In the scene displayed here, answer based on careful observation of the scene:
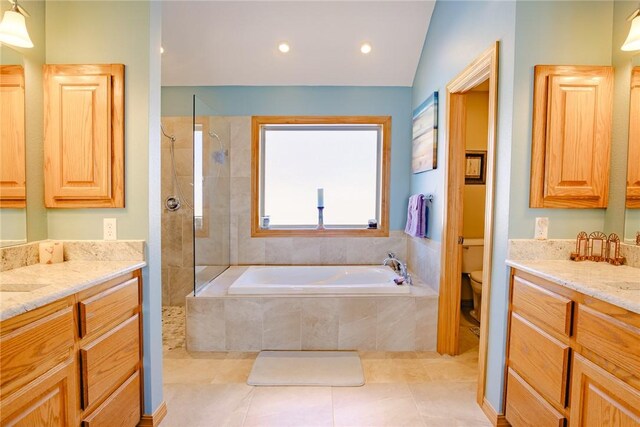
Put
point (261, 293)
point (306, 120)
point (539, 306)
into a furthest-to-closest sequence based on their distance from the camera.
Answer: point (306, 120) → point (261, 293) → point (539, 306)

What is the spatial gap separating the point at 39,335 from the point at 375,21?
318 centimetres

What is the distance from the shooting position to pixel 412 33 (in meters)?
3.02

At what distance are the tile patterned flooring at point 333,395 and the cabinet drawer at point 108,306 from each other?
2.51 ft

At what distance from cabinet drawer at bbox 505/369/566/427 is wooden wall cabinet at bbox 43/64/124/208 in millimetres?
2297

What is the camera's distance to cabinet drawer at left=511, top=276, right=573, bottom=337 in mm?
1360

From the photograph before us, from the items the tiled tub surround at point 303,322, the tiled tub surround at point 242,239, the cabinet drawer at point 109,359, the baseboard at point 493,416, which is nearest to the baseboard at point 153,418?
the cabinet drawer at point 109,359

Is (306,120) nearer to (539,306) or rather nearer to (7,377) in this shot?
(539,306)

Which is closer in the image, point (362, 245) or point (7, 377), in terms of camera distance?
point (7, 377)

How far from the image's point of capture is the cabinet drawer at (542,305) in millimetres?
1360

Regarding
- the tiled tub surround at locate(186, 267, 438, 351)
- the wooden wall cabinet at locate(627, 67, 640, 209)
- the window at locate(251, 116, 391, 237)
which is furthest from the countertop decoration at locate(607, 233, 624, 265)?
the window at locate(251, 116, 391, 237)

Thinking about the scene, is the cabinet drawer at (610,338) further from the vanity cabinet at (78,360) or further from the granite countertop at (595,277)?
the vanity cabinet at (78,360)

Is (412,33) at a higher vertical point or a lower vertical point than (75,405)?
higher

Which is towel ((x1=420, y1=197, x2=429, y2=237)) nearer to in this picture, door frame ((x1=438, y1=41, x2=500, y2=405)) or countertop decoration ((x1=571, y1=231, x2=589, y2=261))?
door frame ((x1=438, y1=41, x2=500, y2=405))

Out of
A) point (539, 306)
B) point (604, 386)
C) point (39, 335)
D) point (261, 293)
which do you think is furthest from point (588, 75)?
point (39, 335)
